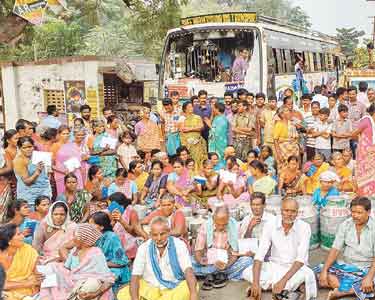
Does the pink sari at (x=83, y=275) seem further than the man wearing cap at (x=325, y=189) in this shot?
No

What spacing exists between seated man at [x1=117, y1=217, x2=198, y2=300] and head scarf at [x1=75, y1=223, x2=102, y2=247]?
1.45 feet

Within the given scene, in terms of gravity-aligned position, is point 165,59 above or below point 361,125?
above

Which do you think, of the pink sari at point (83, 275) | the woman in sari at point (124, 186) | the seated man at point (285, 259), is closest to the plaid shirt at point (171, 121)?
the woman in sari at point (124, 186)

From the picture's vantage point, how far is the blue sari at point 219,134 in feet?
28.1

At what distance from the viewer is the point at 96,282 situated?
15.6ft

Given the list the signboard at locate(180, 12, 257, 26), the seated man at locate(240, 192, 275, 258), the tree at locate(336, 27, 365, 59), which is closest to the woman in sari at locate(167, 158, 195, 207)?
the seated man at locate(240, 192, 275, 258)

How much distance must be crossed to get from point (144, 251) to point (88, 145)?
3658mm

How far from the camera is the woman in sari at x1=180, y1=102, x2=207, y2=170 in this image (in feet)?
28.3

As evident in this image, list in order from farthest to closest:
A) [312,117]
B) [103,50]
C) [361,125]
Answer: [103,50]
[312,117]
[361,125]

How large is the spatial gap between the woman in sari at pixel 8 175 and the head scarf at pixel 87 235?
7.17ft

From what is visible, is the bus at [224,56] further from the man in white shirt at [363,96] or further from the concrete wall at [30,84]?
the concrete wall at [30,84]

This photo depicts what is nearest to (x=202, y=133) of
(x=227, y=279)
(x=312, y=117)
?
(x=312, y=117)

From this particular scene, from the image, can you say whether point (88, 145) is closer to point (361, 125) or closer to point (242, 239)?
point (242, 239)

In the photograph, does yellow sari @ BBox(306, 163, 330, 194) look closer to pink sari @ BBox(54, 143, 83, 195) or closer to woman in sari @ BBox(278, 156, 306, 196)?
woman in sari @ BBox(278, 156, 306, 196)
